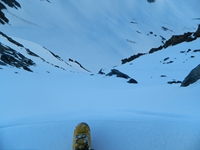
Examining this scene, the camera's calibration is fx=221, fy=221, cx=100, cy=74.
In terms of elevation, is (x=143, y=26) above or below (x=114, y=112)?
above

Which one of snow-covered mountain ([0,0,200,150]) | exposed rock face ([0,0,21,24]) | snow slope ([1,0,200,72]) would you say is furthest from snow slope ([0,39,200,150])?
exposed rock face ([0,0,21,24])

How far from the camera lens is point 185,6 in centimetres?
5972

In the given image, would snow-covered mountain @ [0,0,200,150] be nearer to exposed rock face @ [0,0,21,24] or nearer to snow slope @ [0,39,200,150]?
snow slope @ [0,39,200,150]

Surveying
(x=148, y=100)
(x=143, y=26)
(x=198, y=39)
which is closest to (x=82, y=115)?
(x=148, y=100)

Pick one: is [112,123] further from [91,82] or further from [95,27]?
[95,27]

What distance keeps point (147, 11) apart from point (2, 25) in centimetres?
3483

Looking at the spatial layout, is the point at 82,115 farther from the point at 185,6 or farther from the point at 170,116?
the point at 185,6

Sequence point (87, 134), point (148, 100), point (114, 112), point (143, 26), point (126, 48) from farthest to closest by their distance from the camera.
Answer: point (143, 26), point (126, 48), point (148, 100), point (114, 112), point (87, 134)

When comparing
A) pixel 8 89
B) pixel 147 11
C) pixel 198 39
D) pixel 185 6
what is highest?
pixel 185 6

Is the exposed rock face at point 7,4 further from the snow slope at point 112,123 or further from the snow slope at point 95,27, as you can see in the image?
the snow slope at point 112,123

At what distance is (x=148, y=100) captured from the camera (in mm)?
4102

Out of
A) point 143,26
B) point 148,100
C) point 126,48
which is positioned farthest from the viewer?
point 143,26

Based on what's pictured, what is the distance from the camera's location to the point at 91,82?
871 centimetres

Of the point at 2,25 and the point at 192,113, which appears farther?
the point at 2,25
